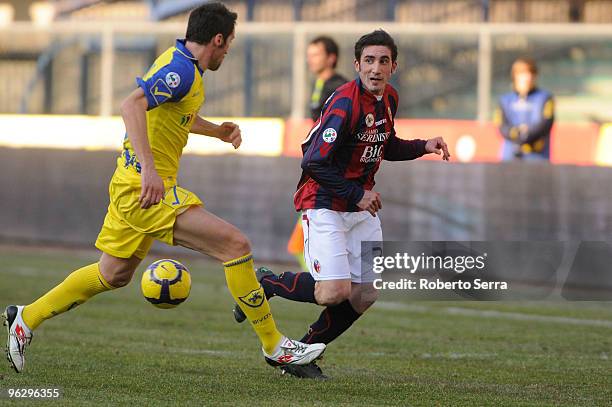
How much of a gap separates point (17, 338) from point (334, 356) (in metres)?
2.40

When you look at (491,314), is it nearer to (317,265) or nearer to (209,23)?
(317,265)

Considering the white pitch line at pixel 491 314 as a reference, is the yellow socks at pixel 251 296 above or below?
above

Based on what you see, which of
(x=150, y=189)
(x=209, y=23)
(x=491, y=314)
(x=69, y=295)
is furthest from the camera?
(x=491, y=314)

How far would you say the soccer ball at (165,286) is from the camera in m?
7.79

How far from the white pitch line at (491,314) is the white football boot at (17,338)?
5235 millimetres

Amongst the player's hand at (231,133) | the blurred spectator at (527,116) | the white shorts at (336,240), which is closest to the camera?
the white shorts at (336,240)

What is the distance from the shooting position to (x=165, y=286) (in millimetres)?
7781

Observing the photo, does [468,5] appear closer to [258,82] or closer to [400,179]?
[258,82]

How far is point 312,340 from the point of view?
325 inches

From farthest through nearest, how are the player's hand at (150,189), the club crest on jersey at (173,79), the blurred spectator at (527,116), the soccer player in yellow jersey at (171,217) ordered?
the blurred spectator at (527,116) < the soccer player in yellow jersey at (171,217) < the club crest on jersey at (173,79) < the player's hand at (150,189)

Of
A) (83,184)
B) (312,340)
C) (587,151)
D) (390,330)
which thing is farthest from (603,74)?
(312,340)

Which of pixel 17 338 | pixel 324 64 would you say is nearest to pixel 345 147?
pixel 17 338

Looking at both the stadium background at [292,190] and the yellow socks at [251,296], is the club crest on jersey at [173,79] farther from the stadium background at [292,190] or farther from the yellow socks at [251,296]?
the stadium background at [292,190]

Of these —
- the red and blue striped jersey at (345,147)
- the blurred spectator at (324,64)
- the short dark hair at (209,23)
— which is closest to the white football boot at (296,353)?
the red and blue striped jersey at (345,147)
